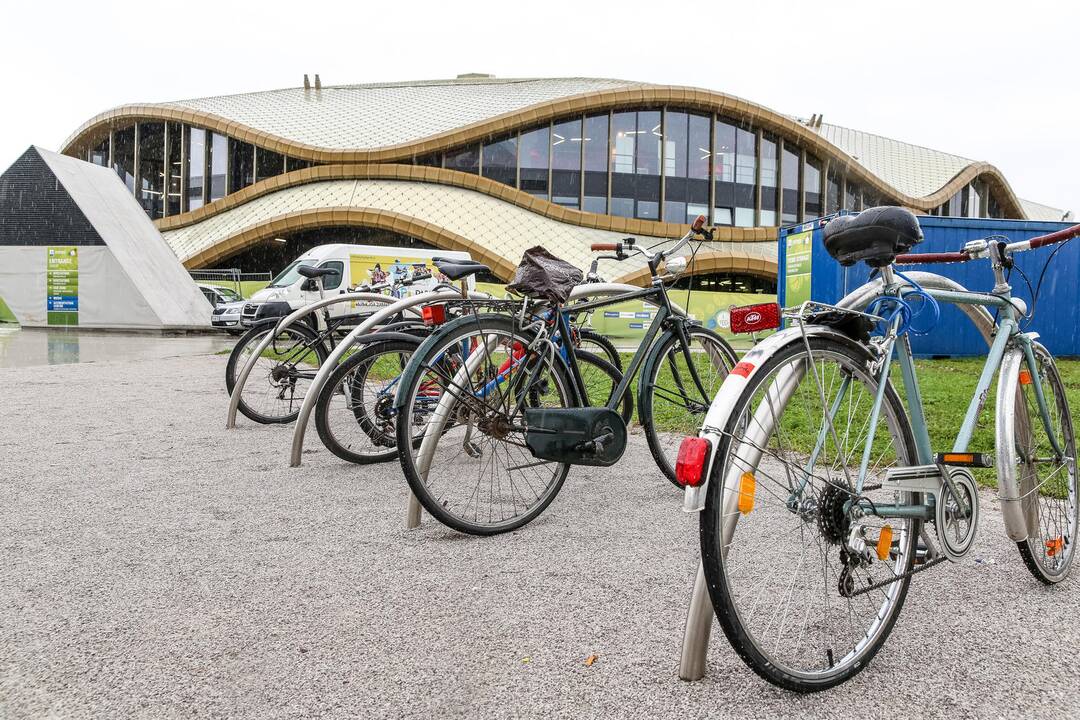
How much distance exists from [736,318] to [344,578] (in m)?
1.54

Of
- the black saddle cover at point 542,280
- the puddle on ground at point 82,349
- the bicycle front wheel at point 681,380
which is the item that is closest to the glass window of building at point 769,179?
the puddle on ground at point 82,349

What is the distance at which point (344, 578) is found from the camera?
2602 millimetres

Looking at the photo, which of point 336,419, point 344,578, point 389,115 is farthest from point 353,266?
point 389,115

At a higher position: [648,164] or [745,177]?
[648,164]

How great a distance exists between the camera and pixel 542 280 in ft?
10.8

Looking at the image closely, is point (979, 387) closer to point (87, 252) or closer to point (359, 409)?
point (359, 409)

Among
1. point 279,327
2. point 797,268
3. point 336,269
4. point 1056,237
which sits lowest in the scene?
point 279,327

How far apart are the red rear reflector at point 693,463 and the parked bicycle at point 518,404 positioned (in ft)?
4.67

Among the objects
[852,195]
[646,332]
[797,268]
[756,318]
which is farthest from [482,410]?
[852,195]

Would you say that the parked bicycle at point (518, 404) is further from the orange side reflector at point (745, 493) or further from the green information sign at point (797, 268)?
the green information sign at point (797, 268)

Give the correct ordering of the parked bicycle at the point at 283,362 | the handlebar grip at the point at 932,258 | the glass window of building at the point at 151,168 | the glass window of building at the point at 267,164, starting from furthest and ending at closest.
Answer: the glass window of building at the point at 151,168, the glass window of building at the point at 267,164, the parked bicycle at the point at 283,362, the handlebar grip at the point at 932,258

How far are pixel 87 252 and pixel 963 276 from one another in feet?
64.9

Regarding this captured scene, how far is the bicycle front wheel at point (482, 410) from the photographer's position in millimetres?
3035

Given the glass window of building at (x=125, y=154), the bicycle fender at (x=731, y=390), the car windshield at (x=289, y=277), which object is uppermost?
the glass window of building at (x=125, y=154)
